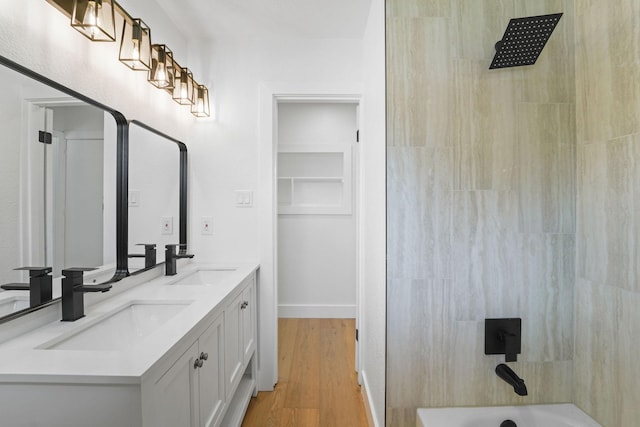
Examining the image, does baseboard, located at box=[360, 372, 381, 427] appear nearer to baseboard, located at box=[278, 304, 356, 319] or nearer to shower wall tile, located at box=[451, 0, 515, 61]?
baseboard, located at box=[278, 304, 356, 319]

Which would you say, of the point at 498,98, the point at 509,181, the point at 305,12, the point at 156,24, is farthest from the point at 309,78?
the point at 509,181

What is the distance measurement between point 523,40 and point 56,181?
1803 mm

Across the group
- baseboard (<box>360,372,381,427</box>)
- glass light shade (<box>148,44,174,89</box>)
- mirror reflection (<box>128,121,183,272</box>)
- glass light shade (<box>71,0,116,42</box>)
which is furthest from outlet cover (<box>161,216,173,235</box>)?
baseboard (<box>360,372,381,427</box>)

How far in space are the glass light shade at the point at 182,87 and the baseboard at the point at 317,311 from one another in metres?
2.37

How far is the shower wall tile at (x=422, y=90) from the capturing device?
4.14 ft

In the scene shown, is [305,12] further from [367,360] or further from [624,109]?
[367,360]

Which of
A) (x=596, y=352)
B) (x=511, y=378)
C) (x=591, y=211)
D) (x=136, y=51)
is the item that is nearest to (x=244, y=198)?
(x=136, y=51)

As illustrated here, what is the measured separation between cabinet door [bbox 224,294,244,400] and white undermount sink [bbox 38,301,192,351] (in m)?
0.26

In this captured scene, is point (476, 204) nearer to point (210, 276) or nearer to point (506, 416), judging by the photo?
point (506, 416)

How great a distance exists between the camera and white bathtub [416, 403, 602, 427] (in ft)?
3.88

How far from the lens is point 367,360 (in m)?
2.00

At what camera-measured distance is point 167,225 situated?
76.8 inches

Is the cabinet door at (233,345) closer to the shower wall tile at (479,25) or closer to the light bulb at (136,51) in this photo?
the light bulb at (136,51)

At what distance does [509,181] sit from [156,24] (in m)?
2.08
